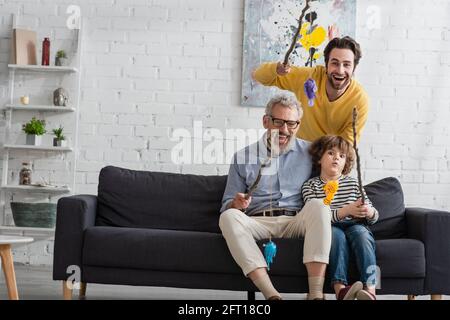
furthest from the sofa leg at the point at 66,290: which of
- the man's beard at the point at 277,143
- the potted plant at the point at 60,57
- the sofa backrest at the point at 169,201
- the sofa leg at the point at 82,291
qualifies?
the potted plant at the point at 60,57

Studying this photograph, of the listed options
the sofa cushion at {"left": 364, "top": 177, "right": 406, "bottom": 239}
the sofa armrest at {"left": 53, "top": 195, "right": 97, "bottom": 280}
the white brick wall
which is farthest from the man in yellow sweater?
the white brick wall

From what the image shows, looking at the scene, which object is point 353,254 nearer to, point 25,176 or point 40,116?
point 25,176

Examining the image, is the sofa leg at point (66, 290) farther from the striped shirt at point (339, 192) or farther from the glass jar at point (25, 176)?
the glass jar at point (25, 176)

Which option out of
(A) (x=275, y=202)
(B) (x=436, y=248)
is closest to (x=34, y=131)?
(A) (x=275, y=202)

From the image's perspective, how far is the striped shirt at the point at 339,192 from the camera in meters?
3.51

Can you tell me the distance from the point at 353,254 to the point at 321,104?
826 millimetres

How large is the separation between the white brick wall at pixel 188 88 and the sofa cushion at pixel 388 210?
1.33 m

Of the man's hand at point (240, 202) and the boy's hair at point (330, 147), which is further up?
the boy's hair at point (330, 147)

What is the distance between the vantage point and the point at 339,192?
354 centimetres

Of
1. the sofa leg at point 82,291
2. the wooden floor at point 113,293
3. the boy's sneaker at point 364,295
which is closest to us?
the boy's sneaker at point 364,295

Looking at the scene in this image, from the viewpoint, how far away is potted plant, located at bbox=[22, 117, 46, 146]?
507 cm

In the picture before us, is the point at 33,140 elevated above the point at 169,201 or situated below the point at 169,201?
above

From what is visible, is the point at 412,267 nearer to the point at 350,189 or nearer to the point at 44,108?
the point at 350,189

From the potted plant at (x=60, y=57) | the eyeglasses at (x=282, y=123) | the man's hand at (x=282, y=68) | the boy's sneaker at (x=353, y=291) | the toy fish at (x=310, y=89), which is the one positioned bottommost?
the boy's sneaker at (x=353, y=291)
